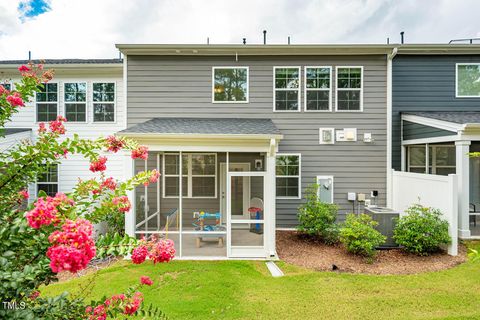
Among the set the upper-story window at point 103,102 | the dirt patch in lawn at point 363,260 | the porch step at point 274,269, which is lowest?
the porch step at point 274,269

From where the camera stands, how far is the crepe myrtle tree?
1303 millimetres

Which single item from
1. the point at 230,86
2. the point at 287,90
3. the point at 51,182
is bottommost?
the point at 51,182

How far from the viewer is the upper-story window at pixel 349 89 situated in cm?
869

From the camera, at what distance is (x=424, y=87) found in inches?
354

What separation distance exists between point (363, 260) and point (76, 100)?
33.6 feet

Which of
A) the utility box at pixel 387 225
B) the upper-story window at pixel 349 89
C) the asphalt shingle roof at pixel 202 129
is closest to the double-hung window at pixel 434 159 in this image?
the upper-story window at pixel 349 89

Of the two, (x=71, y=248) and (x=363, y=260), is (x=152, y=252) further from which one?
(x=363, y=260)

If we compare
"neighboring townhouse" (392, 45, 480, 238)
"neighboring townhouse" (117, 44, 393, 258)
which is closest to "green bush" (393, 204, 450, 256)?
"neighboring townhouse" (117, 44, 393, 258)

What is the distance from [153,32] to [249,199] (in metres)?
13.7

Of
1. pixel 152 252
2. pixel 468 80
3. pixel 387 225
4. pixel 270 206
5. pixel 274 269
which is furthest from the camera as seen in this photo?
pixel 468 80

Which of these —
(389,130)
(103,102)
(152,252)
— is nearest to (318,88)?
(389,130)

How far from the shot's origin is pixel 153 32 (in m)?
15.6

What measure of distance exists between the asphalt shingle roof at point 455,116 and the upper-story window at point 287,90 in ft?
12.4

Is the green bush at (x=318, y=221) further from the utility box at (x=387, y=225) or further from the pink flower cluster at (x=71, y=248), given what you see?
the pink flower cluster at (x=71, y=248)
